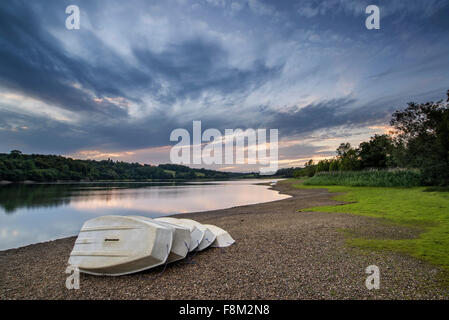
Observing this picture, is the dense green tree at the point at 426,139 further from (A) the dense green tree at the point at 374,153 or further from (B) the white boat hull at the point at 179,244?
(A) the dense green tree at the point at 374,153

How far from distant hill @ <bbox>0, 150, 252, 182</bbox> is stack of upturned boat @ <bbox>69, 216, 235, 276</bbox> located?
345 ft

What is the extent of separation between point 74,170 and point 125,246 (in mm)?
126190

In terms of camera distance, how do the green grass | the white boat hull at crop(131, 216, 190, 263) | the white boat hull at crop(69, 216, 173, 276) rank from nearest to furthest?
the white boat hull at crop(69, 216, 173, 276) < the white boat hull at crop(131, 216, 190, 263) < the green grass

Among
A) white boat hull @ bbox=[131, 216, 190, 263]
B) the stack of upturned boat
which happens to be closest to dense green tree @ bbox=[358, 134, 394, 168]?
white boat hull @ bbox=[131, 216, 190, 263]

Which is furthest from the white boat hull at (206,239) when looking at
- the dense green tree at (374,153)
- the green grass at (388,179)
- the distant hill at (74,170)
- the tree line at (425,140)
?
the distant hill at (74,170)

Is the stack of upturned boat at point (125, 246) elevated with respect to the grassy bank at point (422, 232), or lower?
elevated

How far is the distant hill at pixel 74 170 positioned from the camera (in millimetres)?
88062

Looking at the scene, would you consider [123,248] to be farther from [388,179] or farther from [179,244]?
[388,179]

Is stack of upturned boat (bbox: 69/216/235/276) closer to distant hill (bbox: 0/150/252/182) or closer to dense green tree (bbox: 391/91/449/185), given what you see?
dense green tree (bbox: 391/91/449/185)

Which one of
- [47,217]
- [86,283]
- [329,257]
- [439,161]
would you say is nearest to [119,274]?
[86,283]

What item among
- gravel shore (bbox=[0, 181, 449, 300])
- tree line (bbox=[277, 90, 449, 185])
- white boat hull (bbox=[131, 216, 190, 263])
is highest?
tree line (bbox=[277, 90, 449, 185])

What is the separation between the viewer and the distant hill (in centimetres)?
8806

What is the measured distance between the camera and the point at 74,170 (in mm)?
110812

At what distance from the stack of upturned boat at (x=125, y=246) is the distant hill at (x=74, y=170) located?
105113mm
